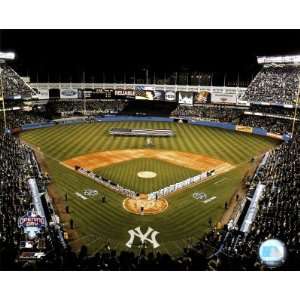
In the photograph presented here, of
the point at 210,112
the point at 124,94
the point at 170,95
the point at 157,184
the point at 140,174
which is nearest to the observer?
the point at 157,184

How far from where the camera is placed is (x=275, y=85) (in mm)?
69625

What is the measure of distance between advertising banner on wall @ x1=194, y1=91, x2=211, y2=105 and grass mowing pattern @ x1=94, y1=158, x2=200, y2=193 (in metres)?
41.0

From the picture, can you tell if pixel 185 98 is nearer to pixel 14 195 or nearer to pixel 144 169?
pixel 144 169

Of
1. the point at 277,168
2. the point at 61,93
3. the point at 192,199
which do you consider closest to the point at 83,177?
the point at 192,199

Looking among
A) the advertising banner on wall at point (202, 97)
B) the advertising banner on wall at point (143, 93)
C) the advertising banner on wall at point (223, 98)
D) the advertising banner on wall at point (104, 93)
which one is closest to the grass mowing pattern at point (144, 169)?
the advertising banner on wall at point (223, 98)

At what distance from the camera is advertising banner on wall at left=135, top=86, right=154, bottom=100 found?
8425 cm

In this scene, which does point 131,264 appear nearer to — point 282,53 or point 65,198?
point 65,198

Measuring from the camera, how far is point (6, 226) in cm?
2123

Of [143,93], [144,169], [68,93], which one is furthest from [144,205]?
[68,93]

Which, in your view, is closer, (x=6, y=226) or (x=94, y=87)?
(x=6, y=226)

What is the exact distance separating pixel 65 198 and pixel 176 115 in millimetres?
53257

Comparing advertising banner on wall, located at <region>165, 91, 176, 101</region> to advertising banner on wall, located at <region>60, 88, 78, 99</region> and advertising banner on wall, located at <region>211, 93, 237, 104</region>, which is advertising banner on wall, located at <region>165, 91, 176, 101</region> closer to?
advertising banner on wall, located at <region>211, 93, 237, 104</region>

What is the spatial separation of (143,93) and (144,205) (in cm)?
5901

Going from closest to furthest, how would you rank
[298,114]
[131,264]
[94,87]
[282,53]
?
[131,264] → [298,114] → [282,53] → [94,87]
